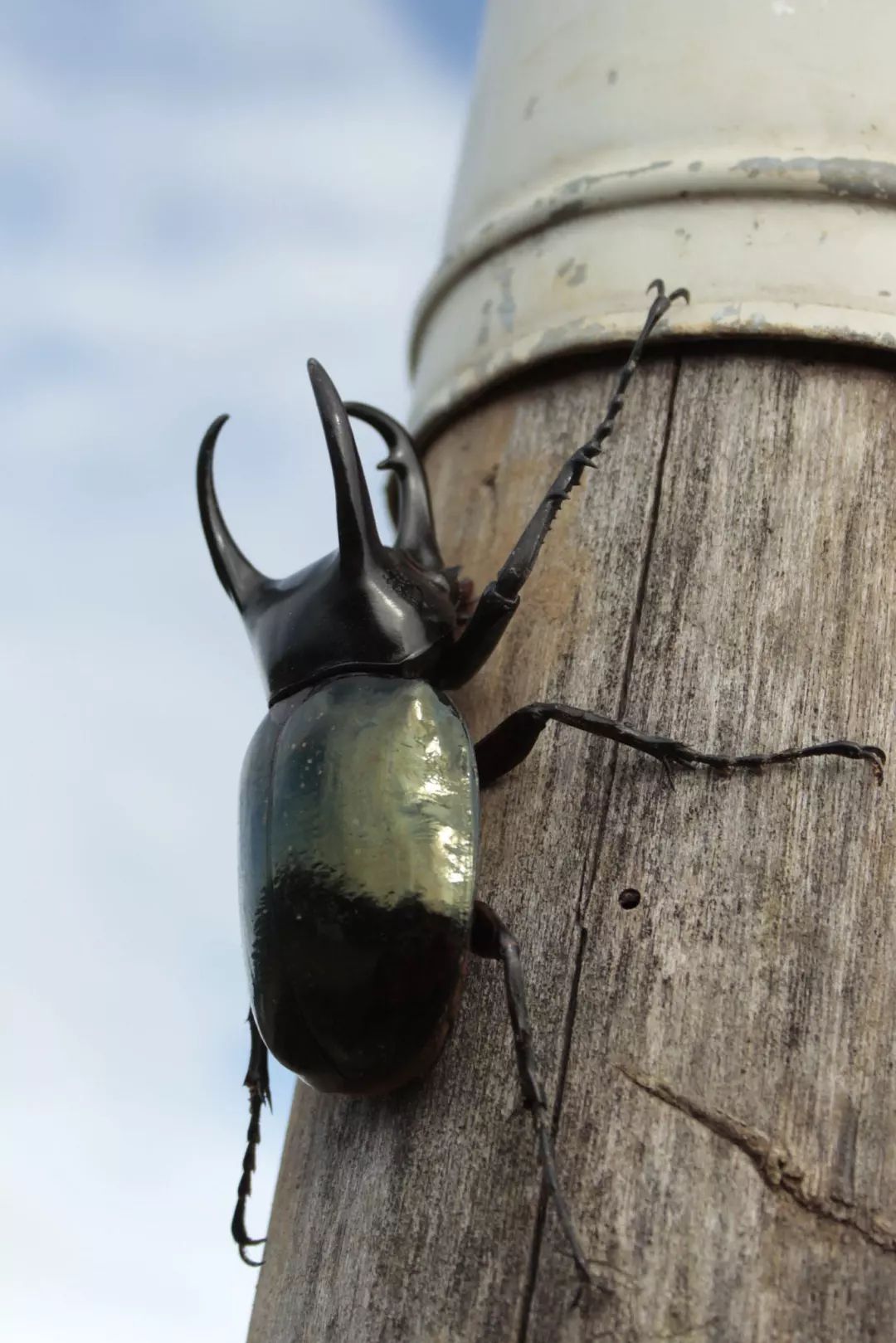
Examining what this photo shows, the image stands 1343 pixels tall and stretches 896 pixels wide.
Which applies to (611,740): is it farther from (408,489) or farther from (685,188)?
(685,188)

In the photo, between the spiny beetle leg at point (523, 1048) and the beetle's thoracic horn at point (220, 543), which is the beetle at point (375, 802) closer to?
Result: the spiny beetle leg at point (523, 1048)

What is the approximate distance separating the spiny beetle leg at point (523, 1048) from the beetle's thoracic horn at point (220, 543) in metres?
0.82

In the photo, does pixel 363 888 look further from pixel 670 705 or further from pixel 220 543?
pixel 220 543

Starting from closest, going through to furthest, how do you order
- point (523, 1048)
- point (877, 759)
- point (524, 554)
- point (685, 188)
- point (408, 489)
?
point (523, 1048)
point (877, 759)
point (524, 554)
point (685, 188)
point (408, 489)

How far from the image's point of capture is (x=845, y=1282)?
1.44 m

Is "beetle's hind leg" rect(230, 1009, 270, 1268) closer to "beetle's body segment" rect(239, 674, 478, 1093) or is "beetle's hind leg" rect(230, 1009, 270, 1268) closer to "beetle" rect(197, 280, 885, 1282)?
"beetle" rect(197, 280, 885, 1282)

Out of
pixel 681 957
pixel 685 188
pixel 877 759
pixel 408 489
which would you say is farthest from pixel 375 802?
pixel 685 188

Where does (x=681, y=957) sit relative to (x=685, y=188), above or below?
below

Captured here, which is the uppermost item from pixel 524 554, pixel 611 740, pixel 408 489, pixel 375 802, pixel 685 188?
pixel 685 188

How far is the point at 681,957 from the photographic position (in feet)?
5.35

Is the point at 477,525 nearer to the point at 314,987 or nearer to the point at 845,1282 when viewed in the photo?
the point at 314,987

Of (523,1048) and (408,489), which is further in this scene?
(408,489)

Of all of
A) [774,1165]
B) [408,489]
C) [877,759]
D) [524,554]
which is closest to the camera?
[774,1165]

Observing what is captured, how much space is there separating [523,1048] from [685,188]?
127 centimetres
